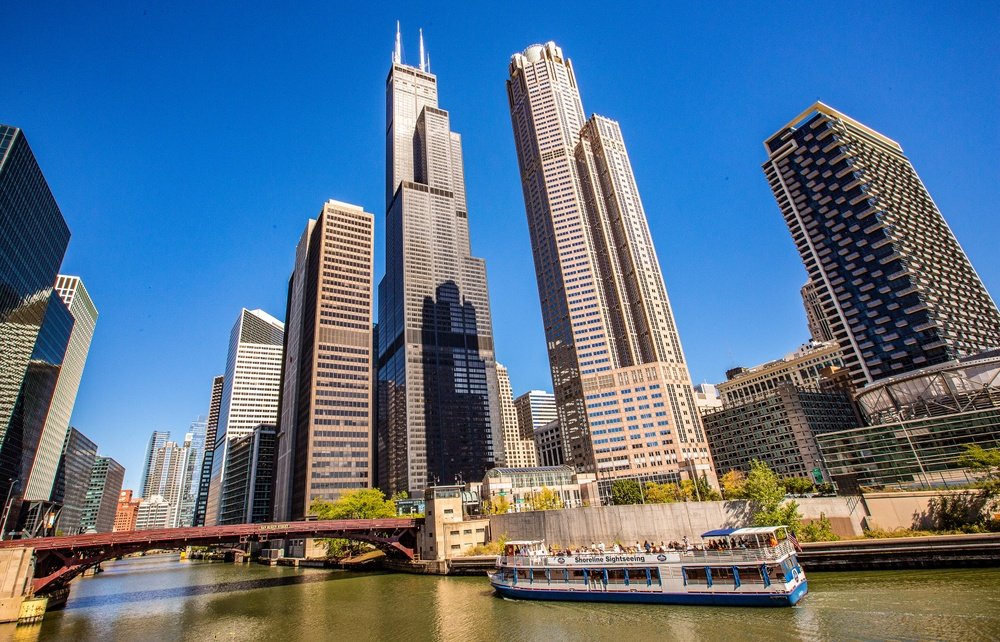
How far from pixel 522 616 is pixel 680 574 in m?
14.9

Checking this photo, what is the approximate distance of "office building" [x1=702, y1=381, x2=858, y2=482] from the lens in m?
150

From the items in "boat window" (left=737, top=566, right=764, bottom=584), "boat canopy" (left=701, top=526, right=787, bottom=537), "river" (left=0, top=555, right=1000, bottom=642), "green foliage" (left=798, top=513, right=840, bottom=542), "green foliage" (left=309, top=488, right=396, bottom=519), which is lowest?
"river" (left=0, top=555, right=1000, bottom=642)

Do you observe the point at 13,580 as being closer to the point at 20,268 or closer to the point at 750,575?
the point at 750,575

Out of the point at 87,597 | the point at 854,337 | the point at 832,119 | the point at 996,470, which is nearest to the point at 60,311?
the point at 87,597

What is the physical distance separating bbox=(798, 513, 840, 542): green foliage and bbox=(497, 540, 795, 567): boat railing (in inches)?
687

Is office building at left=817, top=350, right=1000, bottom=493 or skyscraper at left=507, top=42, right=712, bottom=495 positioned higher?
skyscraper at left=507, top=42, right=712, bottom=495

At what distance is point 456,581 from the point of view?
221 ft

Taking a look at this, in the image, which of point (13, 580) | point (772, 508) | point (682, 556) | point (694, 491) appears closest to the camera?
point (682, 556)

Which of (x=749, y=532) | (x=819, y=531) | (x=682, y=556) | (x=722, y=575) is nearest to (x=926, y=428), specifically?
(x=819, y=531)

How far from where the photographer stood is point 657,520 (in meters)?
66.3

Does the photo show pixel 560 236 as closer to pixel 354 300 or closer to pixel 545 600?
pixel 354 300

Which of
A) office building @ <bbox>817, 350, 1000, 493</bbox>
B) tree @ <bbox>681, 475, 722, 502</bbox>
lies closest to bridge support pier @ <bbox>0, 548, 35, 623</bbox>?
tree @ <bbox>681, 475, 722, 502</bbox>

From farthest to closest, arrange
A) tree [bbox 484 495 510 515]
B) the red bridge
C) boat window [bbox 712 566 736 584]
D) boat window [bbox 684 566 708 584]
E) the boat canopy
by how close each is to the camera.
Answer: tree [bbox 484 495 510 515]
the red bridge
boat window [bbox 684 566 708 584]
boat window [bbox 712 566 736 584]
the boat canopy

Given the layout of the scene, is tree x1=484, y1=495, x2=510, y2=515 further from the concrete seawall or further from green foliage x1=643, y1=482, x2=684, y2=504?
green foliage x1=643, y1=482, x2=684, y2=504
